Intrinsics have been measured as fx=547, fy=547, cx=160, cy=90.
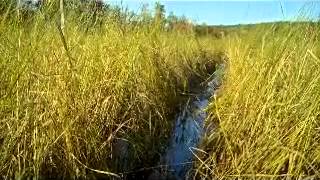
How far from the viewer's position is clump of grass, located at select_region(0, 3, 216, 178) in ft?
8.95

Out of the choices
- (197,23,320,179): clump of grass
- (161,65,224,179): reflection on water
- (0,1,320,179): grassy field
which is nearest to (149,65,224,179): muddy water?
(161,65,224,179): reflection on water

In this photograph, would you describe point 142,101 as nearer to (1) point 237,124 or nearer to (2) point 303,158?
(1) point 237,124

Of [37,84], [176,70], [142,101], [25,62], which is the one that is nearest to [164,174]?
[142,101]

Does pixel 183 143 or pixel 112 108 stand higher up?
pixel 112 108

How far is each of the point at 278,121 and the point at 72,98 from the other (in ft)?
3.98

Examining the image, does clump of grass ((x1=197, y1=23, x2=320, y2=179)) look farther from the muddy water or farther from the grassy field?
the muddy water

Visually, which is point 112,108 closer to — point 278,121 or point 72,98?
point 72,98

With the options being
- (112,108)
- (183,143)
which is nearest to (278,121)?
(112,108)

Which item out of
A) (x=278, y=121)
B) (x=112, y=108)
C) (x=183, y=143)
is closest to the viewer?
→ (x=278, y=121)

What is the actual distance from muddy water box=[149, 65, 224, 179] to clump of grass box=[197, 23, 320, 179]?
0.91 ft

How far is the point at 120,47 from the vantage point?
448 centimetres

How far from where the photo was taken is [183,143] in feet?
15.9

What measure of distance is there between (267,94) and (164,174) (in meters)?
0.96

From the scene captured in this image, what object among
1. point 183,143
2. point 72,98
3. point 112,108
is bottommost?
point 183,143
